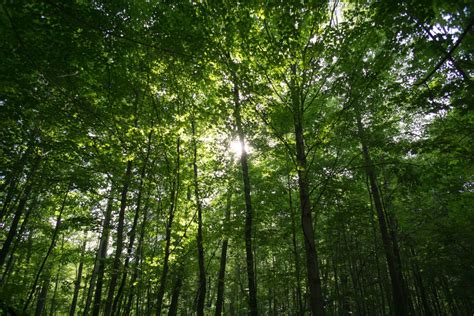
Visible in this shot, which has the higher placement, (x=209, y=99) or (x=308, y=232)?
(x=209, y=99)

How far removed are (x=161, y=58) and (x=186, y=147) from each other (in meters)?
3.57

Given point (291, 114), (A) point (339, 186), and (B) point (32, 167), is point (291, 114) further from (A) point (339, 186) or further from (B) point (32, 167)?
(B) point (32, 167)

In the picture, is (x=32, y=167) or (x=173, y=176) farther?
(x=32, y=167)

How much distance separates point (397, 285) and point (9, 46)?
15620mm

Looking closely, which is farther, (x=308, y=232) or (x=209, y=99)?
(x=209, y=99)

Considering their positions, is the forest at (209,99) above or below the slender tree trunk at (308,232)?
above

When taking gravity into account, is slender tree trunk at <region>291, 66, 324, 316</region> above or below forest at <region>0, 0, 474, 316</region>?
below

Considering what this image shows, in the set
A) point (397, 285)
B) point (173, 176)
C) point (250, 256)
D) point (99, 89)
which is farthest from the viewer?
point (397, 285)

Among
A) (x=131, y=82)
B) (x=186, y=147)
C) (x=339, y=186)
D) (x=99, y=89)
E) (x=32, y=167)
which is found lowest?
(x=339, y=186)

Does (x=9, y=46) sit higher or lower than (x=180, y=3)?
lower

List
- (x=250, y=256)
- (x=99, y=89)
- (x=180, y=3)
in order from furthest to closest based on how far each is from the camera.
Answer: (x=250, y=256)
(x=99, y=89)
(x=180, y=3)

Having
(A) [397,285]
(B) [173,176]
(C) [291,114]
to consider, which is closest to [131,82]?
(B) [173,176]

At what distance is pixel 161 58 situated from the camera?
257 inches

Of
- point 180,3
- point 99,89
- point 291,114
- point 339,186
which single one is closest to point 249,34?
point 180,3
